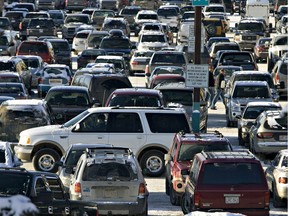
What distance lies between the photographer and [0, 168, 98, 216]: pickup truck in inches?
647

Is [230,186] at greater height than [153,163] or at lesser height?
greater

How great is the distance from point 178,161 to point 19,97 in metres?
15.2

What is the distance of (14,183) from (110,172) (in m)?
2.08

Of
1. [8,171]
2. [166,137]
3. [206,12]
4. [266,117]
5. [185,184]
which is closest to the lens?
[8,171]

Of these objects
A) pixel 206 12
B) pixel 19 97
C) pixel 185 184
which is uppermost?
pixel 185 184

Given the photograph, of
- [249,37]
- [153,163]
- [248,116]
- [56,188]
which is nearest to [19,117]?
[153,163]

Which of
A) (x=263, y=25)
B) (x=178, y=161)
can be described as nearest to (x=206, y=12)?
(x=263, y=25)

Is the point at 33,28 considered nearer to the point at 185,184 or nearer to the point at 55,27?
the point at 55,27

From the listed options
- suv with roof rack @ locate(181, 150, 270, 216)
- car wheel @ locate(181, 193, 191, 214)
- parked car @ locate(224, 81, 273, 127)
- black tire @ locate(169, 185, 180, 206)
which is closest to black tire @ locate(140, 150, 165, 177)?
black tire @ locate(169, 185, 180, 206)

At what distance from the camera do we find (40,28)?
6412 cm

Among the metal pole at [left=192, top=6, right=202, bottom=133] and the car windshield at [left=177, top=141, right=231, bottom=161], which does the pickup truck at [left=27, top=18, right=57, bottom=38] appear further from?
the car windshield at [left=177, top=141, right=231, bottom=161]

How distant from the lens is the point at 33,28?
6412 cm

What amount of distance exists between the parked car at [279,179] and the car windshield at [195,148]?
3.22 ft

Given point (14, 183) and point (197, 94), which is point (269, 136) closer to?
point (197, 94)
